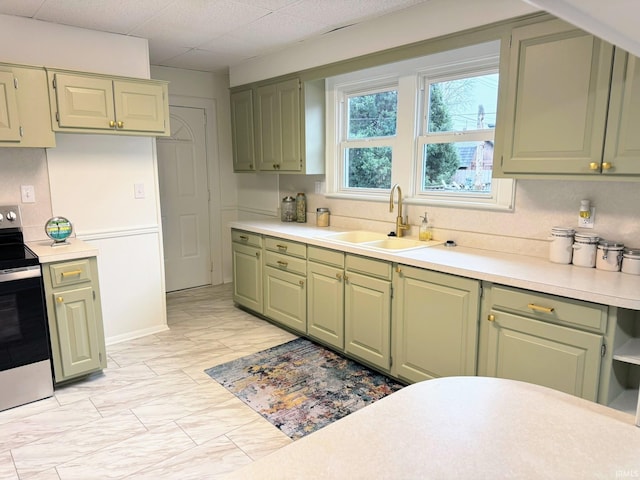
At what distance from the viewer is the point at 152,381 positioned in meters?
2.99

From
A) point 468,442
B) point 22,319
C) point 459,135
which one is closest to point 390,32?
point 459,135

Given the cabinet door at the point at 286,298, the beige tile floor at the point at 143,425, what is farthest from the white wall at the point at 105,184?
the cabinet door at the point at 286,298

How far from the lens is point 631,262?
2.21m

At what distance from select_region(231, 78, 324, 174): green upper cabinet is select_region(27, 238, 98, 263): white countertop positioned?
6.18ft

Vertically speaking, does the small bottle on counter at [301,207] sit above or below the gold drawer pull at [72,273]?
above

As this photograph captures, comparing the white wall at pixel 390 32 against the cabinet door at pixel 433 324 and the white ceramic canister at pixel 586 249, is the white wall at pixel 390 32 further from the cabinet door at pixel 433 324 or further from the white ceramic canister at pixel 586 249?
the cabinet door at pixel 433 324

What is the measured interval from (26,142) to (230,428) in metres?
2.28

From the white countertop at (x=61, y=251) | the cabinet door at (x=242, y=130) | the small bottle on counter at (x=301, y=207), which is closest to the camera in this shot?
the white countertop at (x=61, y=251)

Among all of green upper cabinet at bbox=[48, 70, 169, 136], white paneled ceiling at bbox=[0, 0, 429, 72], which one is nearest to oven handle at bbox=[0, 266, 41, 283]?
green upper cabinet at bbox=[48, 70, 169, 136]

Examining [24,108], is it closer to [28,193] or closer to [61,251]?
[28,193]

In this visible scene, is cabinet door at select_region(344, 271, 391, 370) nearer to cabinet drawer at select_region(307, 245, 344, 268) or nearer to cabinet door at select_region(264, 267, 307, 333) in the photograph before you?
cabinet drawer at select_region(307, 245, 344, 268)

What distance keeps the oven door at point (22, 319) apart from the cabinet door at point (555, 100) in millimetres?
2866

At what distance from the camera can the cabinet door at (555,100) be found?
210 cm

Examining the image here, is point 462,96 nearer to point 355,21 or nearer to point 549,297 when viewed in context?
→ point 355,21
